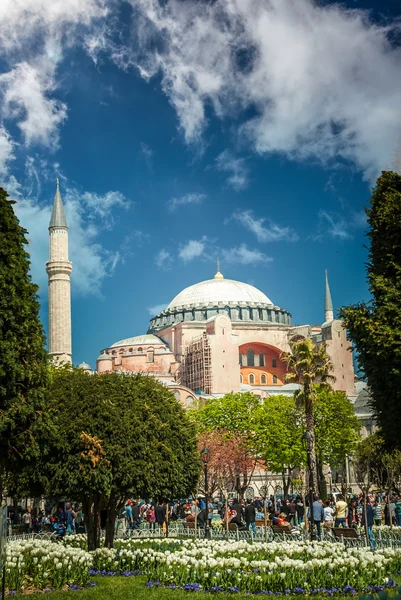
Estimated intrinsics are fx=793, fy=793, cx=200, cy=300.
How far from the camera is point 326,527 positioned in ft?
76.5

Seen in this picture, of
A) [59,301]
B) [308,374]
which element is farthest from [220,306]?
[308,374]

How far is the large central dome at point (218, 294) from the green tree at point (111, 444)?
6099cm

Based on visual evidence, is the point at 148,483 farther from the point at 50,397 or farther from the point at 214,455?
the point at 214,455

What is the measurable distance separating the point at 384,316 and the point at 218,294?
66.7 meters

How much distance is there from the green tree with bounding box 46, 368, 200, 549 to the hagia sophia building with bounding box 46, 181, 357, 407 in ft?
134

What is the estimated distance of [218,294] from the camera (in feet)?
270

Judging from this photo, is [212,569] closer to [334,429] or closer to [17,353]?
[17,353]

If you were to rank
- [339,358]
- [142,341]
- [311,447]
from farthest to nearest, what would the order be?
[142,341] < [339,358] < [311,447]

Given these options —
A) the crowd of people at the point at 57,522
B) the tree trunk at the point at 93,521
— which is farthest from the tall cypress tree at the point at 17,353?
the crowd of people at the point at 57,522

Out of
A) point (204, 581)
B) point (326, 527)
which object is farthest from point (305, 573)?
point (326, 527)

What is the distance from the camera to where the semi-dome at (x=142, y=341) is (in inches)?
2982

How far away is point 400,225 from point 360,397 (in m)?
50.9

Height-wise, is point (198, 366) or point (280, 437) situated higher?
point (198, 366)

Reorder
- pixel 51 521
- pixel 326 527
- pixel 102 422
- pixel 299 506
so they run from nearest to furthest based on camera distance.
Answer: pixel 102 422 < pixel 326 527 < pixel 299 506 < pixel 51 521
